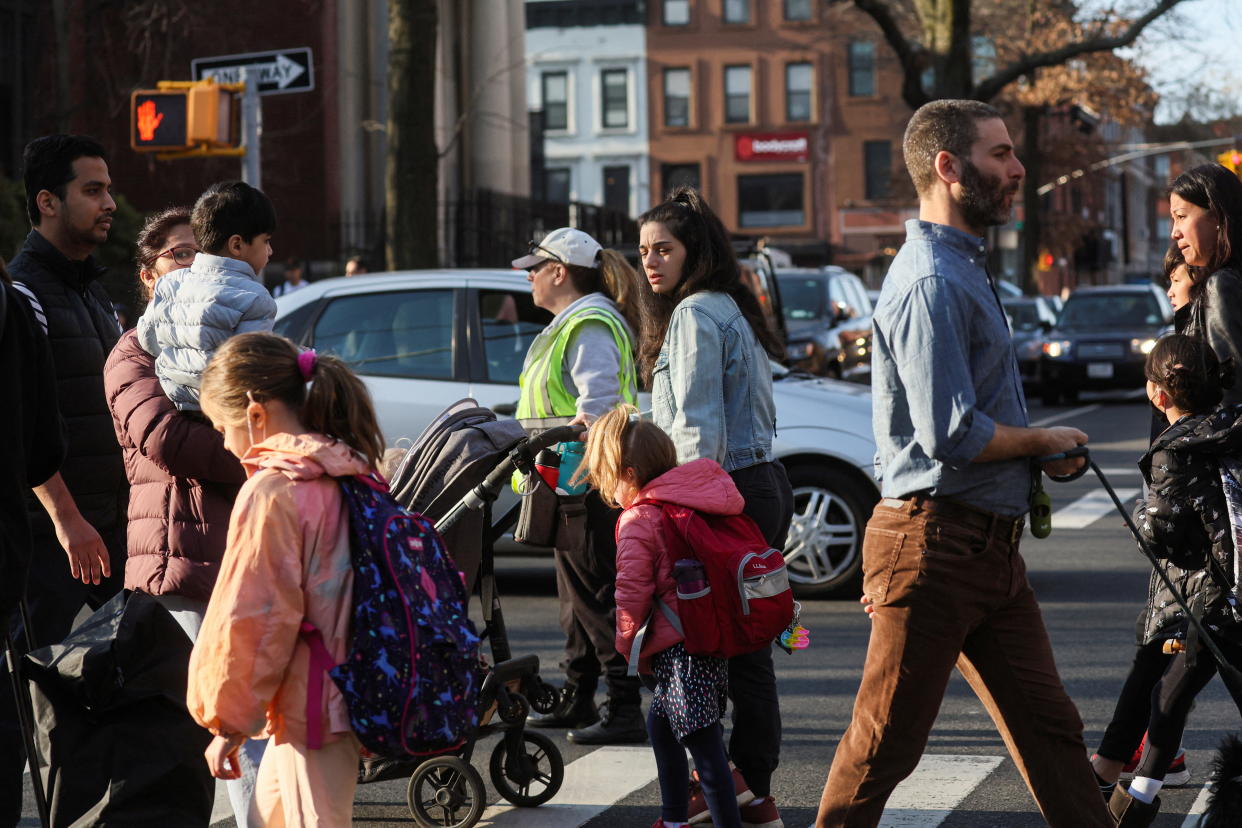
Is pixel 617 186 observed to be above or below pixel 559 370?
above

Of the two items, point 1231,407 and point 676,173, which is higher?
point 676,173

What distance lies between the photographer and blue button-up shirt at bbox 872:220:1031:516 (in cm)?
388

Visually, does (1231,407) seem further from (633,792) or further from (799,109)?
(799,109)

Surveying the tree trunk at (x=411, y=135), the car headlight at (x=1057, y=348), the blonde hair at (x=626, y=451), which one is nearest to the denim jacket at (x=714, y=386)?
the blonde hair at (x=626, y=451)

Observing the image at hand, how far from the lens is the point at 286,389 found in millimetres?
3723

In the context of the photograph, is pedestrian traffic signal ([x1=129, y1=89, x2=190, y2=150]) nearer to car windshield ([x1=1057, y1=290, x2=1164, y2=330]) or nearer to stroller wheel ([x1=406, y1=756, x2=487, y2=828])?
stroller wheel ([x1=406, y1=756, x2=487, y2=828])

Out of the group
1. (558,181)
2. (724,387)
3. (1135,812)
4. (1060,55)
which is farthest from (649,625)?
(558,181)

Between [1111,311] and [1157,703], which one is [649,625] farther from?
[1111,311]

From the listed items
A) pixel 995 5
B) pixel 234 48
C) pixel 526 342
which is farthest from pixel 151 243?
pixel 995 5

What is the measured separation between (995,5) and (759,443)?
39150 millimetres

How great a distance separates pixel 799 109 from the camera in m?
65.5

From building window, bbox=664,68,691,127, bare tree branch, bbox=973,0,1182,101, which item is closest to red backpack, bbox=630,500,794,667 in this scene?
bare tree branch, bbox=973,0,1182,101

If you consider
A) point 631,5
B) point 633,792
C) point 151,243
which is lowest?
point 633,792

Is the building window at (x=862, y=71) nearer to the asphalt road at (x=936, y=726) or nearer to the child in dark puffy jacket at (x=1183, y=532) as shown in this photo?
the asphalt road at (x=936, y=726)
